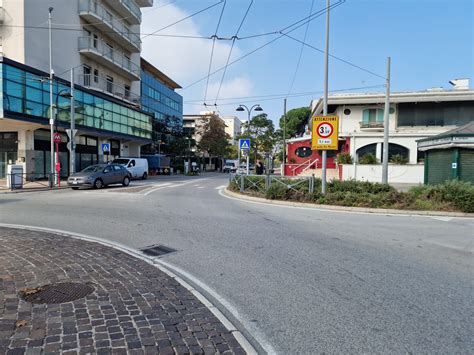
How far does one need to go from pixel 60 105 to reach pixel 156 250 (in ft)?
81.8

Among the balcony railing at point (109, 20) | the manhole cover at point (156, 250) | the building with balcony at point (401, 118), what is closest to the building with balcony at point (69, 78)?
the balcony railing at point (109, 20)

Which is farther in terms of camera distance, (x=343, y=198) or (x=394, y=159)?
(x=394, y=159)

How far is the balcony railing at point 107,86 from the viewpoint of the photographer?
33.5m

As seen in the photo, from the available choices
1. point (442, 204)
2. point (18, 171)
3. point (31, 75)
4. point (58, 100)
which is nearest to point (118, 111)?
point (58, 100)

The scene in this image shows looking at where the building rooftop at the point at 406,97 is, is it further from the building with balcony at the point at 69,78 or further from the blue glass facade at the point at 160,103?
the blue glass facade at the point at 160,103

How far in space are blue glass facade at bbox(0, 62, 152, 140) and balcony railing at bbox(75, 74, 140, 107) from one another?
86.0 inches

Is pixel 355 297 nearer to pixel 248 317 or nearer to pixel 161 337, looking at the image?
pixel 248 317

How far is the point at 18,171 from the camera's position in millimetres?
19688

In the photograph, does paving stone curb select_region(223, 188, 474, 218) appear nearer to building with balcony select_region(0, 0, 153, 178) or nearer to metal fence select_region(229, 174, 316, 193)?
metal fence select_region(229, 174, 316, 193)

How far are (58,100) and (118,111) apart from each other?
365 inches

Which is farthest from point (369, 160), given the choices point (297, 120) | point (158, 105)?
point (297, 120)

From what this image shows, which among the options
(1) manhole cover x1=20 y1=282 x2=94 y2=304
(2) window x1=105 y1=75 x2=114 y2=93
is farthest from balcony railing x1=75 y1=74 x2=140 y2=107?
(1) manhole cover x1=20 y1=282 x2=94 y2=304

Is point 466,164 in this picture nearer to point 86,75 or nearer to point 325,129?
point 325,129

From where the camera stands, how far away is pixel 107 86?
38344mm
